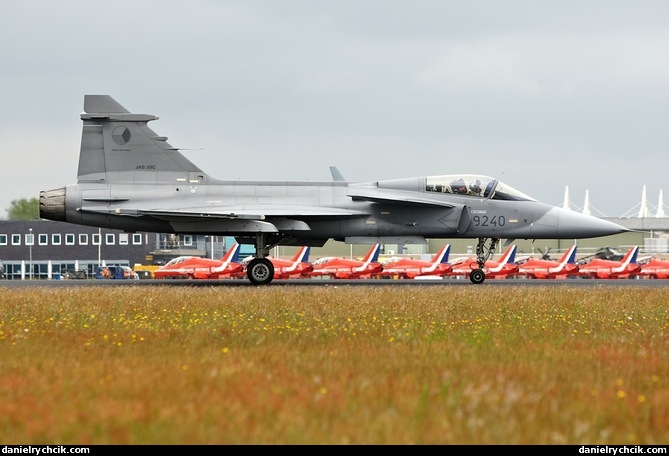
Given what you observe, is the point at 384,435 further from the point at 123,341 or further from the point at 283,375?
the point at 123,341

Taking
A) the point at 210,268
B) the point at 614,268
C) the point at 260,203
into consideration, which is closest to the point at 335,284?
the point at 260,203

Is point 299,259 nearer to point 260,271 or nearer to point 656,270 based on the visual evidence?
point 260,271

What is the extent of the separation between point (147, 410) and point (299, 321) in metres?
6.68

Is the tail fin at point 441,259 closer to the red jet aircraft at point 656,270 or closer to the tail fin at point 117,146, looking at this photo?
the red jet aircraft at point 656,270

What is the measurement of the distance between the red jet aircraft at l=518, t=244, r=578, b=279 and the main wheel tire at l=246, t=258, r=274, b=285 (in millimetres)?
18005

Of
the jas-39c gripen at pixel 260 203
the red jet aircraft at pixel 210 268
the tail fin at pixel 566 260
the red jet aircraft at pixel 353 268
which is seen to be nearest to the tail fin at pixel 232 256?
the red jet aircraft at pixel 210 268

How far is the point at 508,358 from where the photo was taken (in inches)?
322

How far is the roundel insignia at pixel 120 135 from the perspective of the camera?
→ 26.7 m

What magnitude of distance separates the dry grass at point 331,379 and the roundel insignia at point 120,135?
46.8ft

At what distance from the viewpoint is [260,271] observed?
27156 millimetres

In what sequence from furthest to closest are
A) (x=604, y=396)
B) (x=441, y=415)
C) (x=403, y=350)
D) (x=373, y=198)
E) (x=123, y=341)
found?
(x=373, y=198) → (x=123, y=341) → (x=403, y=350) → (x=604, y=396) → (x=441, y=415)

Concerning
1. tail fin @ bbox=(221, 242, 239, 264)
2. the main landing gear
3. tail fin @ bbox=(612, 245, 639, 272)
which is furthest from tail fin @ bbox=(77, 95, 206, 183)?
tail fin @ bbox=(612, 245, 639, 272)

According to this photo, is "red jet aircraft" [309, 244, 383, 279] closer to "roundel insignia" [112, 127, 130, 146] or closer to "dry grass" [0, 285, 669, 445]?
"roundel insignia" [112, 127, 130, 146]
